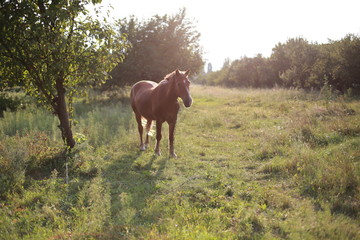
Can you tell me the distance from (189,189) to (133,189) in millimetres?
1128

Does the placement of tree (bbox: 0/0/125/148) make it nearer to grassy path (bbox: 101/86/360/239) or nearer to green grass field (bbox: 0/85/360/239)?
green grass field (bbox: 0/85/360/239)

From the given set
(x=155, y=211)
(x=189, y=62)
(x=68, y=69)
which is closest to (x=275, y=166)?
(x=155, y=211)

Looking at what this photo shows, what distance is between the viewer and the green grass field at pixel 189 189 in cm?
327

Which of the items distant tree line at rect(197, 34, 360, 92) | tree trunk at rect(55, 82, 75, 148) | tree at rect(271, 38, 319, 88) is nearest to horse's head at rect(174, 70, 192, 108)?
tree trunk at rect(55, 82, 75, 148)

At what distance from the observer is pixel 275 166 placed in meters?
5.52

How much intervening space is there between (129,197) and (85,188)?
93 centimetres

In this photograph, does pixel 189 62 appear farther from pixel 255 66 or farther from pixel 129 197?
pixel 255 66

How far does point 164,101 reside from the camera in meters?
6.76

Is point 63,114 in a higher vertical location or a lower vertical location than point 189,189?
higher

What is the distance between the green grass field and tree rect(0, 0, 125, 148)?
144 cm

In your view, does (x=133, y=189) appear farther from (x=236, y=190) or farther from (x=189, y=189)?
(x=236, y=190)

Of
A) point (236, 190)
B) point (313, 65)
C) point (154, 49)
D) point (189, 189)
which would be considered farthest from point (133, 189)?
point (313, 65)

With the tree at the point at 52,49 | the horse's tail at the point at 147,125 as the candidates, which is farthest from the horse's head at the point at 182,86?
the horse's tail at the point at 147,125

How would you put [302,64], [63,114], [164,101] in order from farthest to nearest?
[302,64]
[164,101]
[63,114]
